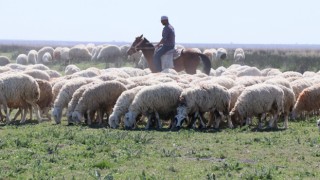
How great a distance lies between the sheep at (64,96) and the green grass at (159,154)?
8.36 feet

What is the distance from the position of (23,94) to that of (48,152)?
5.92 m

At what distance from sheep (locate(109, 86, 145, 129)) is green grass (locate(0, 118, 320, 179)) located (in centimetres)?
120

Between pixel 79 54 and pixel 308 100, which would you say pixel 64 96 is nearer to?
pixel 308 100

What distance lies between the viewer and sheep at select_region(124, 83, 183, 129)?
50.7ft

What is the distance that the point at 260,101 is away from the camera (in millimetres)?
15219

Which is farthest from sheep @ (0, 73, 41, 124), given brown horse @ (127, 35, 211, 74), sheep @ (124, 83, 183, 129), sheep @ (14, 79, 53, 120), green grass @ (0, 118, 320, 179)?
brown horse @ (127, 35, 211, 74)

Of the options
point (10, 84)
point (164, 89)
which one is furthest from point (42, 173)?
point (10, 84)

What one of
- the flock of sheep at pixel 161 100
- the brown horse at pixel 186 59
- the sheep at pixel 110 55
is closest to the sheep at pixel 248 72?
the brown horse at pixel 186 59

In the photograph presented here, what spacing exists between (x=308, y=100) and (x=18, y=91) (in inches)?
323

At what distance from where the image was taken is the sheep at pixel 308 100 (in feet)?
56.9

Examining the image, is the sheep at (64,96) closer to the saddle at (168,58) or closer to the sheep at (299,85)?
the saddle at (168,58)

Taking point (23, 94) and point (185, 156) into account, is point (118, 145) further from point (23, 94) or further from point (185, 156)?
point (23, 94)

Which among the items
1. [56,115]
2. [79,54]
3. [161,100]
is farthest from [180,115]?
[79,54]

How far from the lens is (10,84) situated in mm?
16719
